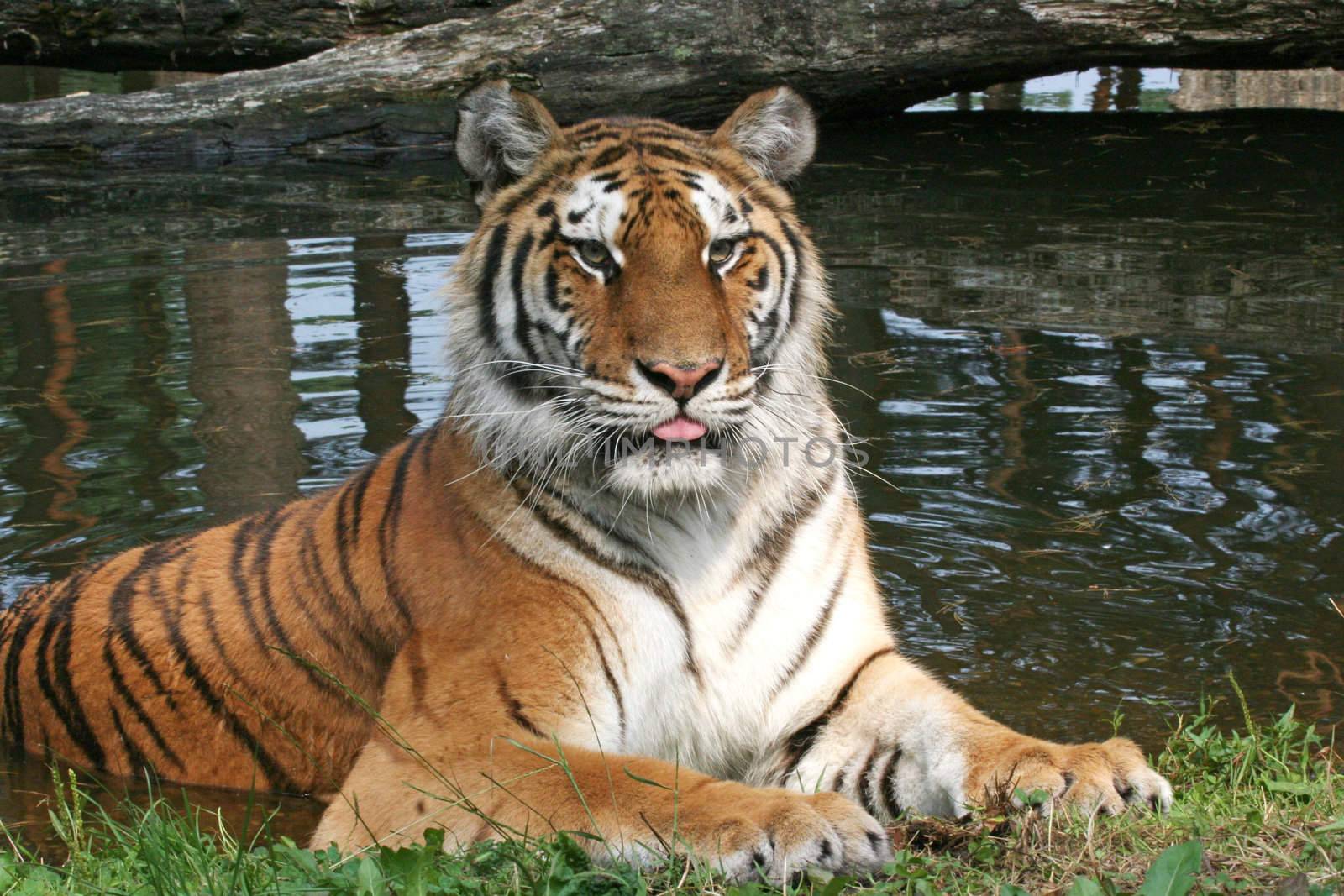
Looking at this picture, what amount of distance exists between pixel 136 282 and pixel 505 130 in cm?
546

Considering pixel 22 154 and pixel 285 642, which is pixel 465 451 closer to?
pixel 285 642

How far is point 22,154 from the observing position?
10.6 m

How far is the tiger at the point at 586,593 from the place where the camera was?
9.40 feet

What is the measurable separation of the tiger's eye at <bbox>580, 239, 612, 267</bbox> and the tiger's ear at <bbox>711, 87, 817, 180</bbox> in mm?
495

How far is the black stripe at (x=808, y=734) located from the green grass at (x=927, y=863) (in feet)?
1.52

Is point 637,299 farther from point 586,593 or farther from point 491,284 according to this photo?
point 586,593

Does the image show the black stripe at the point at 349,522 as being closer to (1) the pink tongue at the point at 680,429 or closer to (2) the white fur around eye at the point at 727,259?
(1) the pink tongue at the point at 680,429

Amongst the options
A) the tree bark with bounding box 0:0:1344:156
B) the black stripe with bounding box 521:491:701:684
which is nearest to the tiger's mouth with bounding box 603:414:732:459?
the black stripe with bounding box 521:491:701:684

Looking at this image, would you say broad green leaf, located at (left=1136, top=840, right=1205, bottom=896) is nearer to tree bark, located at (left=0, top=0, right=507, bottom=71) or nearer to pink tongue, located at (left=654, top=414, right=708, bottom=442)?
pink tongue, located at (left=654, top=414, right=708, bottom=442)

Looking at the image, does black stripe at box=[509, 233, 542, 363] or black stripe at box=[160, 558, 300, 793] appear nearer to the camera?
black stripe at box=[509, 233, 542, 363]

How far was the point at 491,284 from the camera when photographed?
10.9 ft

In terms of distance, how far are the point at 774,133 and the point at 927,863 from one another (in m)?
1.71

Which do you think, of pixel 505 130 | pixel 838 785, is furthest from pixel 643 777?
pixel 505 130

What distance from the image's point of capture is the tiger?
2865 mm
